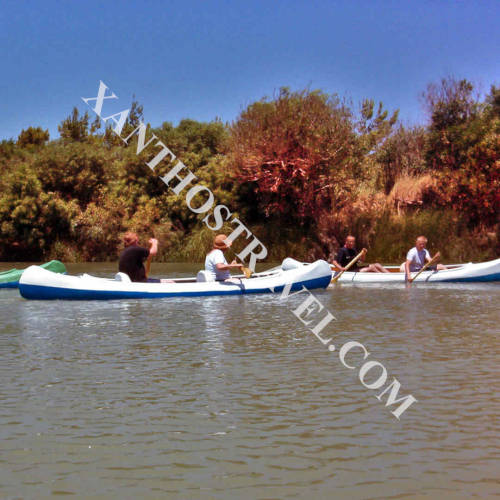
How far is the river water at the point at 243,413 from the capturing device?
4734 mm

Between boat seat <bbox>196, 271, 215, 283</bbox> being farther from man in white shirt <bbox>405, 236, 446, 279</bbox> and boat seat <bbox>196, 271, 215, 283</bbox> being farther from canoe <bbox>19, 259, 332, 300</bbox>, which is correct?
man in white shirt <bbox>405, 236, 446, 279</bbox>

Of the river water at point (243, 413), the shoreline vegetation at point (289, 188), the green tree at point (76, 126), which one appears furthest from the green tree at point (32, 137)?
the river water at point (243, 413)

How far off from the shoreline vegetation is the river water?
775 inches

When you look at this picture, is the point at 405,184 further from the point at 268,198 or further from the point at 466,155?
the point at 268,198

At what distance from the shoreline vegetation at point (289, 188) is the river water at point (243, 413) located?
1969 centimetres

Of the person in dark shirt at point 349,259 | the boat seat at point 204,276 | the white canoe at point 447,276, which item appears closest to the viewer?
the boat seat at point 204,276

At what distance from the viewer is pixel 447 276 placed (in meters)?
20.9

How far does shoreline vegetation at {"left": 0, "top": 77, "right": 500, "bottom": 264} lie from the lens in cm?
3078

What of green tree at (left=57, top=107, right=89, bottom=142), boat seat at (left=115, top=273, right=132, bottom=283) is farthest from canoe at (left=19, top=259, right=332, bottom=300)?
green tree at (left=57, top=107, right=89, bottom=142)

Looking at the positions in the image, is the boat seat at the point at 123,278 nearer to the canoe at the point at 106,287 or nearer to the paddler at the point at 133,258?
the canoe at the point at 106,287

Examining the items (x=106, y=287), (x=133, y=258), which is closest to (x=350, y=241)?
(x=133, y=258)

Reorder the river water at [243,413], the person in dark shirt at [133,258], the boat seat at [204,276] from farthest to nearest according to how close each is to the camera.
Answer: the boat seat at [204,276] < the person in dark shirt at [133,258] < the river water at [243,413]

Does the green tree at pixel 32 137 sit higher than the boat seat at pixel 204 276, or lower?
higher

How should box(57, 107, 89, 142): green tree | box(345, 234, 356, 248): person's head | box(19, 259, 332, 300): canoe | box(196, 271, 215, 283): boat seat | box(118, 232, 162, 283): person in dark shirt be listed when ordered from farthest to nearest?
box(57, 107, 89, 142): green tree < box(345, 234, 356, 248): person's head < box(196, 271, 215, 283): boat seat < box(118, 232, 162, 283): person in dark shirt < box(19, 259, 332, 300): canoe
